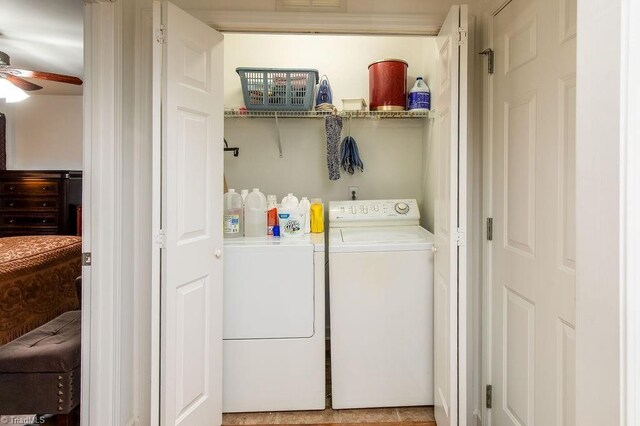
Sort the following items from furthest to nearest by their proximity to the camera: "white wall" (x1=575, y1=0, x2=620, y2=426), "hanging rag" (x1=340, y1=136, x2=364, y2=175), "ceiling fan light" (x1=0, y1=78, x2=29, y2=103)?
"ceiling fan light" (x1=0, y1=78, x2=29, y2=103)
"hanging rag" (x1=340, y1=136, x2=364, y2=175)
"white wall" (x1=575, y1=0, x2=620, y2=426)

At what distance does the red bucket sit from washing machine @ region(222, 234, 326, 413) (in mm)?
1213

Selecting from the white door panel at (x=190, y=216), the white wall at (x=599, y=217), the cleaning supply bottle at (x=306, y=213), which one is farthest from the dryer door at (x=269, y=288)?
the white wall at (x=599, y=217)

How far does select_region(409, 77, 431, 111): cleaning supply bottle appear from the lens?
8.48 feet

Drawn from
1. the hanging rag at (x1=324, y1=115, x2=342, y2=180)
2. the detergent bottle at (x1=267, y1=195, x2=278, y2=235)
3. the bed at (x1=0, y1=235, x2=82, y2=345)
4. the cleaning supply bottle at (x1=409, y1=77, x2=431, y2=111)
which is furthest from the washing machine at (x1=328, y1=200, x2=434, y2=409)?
the bed at (x1=0, y1=235, x2=82, y2=345)

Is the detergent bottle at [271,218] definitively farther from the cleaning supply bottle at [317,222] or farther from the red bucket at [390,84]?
the red bucket at [390,84]

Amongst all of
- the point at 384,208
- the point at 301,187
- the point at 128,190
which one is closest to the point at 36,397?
the point at 128,190

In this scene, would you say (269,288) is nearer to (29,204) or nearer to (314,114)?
(314,114)

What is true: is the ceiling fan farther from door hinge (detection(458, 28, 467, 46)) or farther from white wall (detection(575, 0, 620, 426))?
white wall (detection(575, 0, 620, 426))

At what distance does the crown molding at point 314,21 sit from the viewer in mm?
1848

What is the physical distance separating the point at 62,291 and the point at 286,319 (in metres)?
2.15

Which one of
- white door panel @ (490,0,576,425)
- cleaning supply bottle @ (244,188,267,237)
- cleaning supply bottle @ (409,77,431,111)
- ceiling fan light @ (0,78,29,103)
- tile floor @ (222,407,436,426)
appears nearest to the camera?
white door panel @ (490,0,576,425)

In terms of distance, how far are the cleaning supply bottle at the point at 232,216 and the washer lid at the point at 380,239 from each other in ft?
1.90

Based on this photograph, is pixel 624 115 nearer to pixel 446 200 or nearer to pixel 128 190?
pixel 446 200

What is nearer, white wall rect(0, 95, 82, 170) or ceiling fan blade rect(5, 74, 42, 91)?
ceiling fan blade rect(5, 74, 42, 91)
